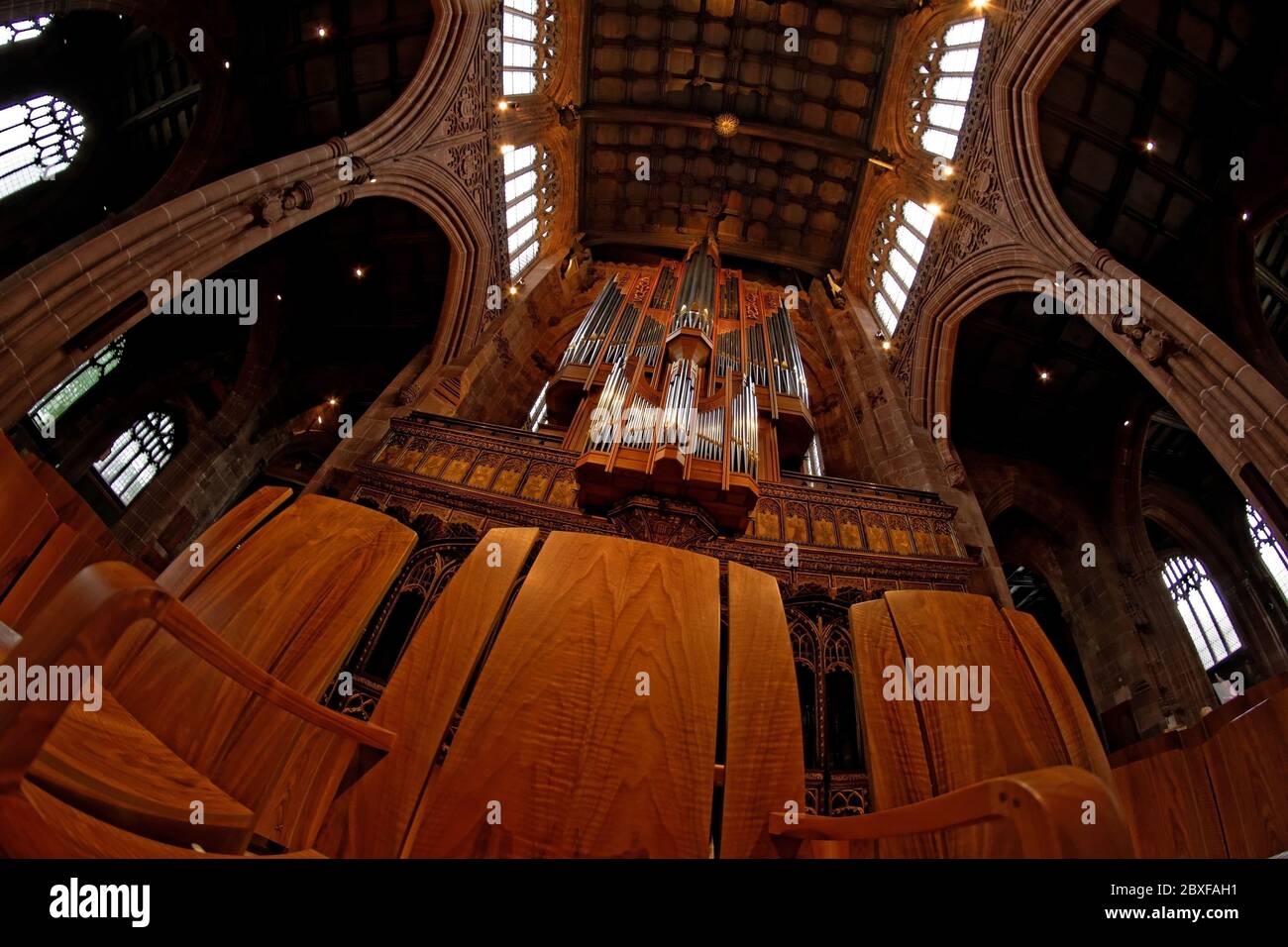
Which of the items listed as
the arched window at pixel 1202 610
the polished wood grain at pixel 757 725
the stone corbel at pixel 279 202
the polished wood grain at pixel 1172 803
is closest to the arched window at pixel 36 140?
the stone corbel at pixel 279 202

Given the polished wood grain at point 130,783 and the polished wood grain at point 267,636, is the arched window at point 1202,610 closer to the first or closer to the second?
the polished wood grain at point 267,636

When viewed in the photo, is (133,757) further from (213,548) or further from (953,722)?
(953,722)

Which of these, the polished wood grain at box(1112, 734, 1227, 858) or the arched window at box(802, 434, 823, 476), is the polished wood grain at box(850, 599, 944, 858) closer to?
the polished wood grain at box(1112, 734, 1227, 858)

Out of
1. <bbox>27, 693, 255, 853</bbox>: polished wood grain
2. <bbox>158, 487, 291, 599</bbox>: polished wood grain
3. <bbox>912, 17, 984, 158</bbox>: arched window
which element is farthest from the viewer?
<bbox>912, 17, 984, 158</bbox>: arched window

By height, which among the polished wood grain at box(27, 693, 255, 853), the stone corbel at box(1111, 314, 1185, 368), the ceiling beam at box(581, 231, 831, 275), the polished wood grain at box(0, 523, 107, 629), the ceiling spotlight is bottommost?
the polished wood grain at box(27, 693, 255, 853)

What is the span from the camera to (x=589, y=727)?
2025mm

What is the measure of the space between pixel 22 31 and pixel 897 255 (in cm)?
1679

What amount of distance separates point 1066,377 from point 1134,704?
630 centimetres

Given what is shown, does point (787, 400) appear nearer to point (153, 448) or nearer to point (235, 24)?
point (235, 24)

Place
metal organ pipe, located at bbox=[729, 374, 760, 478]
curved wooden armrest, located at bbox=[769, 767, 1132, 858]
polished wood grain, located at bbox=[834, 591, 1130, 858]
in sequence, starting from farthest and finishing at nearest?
metal organ pipe, located at bbox=[729, 374, 760, 478]
polished wood grain, located at bbox=[834, 591, 1130, 858]
curved wooden armrest, located at bbox=[769, 767, 1132, 858]

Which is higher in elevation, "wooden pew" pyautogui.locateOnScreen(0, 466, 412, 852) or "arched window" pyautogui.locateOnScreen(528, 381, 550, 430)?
"arched window" pyautogui.locateOnScreen(528, 381, 550, 430)

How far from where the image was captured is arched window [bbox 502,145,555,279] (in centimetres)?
1367

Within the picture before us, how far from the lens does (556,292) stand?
14.6 meters

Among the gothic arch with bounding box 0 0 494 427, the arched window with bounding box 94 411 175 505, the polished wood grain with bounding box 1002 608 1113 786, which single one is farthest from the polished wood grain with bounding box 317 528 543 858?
the arched window with bounding box 94 411 175 505
